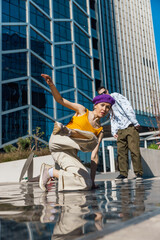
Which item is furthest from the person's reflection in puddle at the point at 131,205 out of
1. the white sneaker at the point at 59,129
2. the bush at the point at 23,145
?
the bush at the point at 23,145

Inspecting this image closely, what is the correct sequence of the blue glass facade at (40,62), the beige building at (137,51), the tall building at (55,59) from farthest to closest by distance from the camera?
the beige building at (137,51) → the tall building at (55,59) → the blue glass facade at (40,62)

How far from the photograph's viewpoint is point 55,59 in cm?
3525

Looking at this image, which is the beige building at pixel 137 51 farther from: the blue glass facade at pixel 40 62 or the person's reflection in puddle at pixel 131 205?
the person's reflection in puddle at pixel 131 205

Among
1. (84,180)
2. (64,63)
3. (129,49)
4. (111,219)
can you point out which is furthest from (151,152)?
(129,49)

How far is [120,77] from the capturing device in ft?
164

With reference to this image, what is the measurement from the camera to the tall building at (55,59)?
30000 millimetres

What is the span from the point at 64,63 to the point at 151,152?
30.3m

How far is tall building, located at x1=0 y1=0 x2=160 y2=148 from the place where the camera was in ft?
98.4

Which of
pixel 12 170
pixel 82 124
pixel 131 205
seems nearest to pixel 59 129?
pixel 82 124

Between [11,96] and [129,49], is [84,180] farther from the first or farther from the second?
[129,49]

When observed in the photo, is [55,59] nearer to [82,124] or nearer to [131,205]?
[82,124]

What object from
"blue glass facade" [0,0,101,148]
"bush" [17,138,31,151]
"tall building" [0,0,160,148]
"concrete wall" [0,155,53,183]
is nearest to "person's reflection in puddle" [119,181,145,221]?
"concrete wall" [0,155,53,183]

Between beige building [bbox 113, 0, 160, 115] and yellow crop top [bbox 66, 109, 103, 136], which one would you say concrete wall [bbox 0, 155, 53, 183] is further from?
beige building [bbox 113, 0, 160, 115]

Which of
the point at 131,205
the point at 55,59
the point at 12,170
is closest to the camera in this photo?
the point at 131,205
